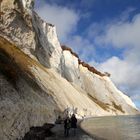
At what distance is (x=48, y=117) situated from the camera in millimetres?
42281

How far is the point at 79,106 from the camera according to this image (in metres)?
77.4

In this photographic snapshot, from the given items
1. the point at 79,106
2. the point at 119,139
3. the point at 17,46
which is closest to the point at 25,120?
the point at 119,139

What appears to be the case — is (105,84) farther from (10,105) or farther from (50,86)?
(10,105)

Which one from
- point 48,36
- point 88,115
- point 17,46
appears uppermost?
point 48,36

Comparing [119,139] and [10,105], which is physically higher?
[10,105]

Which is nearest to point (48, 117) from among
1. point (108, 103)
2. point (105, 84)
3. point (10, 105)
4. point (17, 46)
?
point (10, 105)

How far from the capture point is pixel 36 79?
56.1m

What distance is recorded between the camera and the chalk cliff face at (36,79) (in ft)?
91.4

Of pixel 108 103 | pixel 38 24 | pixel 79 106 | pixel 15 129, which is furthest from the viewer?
pixel 108 103

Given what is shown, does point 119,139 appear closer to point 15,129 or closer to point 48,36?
point 15,129

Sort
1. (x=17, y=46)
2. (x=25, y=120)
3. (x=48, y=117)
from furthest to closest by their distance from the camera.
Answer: (x=17, y=46) → (x=48, y=117) → (x=25, y=120)

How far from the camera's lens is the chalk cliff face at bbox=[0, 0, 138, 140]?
2784 cm

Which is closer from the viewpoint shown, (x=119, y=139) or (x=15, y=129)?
(x=15, y=129)

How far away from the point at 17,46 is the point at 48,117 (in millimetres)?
31566
